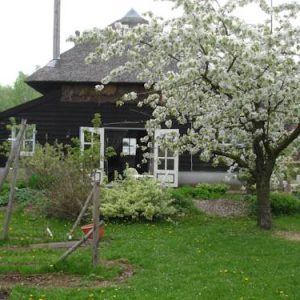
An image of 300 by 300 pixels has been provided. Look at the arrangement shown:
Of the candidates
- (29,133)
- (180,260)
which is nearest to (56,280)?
(180,260)

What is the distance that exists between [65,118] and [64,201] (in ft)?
29.5

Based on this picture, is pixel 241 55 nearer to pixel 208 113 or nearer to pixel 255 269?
pixel 208 113

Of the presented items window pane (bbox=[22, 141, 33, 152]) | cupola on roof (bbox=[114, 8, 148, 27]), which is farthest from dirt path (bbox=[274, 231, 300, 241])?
cupola on roof (bbox=[114, 8, 148, 27])

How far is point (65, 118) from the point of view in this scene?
2236cm

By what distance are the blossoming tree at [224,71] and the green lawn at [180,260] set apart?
5.83ft

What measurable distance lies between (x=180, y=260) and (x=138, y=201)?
4607mm

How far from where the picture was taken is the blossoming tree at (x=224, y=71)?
10.2m

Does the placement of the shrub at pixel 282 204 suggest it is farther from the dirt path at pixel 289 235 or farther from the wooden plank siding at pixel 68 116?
the wooden plank siding at pixel 68 116

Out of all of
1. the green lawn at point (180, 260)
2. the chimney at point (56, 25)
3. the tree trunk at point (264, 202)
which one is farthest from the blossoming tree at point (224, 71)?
the chimney at point (56, 25)

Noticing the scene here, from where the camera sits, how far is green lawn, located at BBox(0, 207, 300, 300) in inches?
300

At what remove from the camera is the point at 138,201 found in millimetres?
14125

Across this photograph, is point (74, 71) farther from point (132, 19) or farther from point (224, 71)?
point (224, 71)

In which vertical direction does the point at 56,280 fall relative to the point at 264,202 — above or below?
below

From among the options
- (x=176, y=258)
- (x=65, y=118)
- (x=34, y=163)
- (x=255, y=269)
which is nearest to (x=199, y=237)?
(x=176, y=258)
